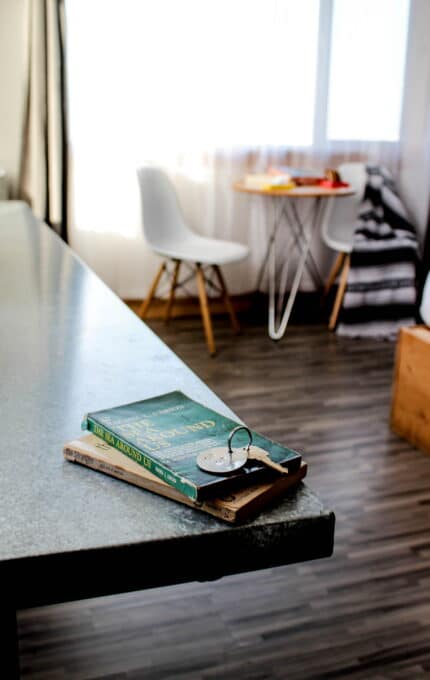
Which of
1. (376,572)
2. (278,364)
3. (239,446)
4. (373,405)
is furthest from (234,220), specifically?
(239,446)

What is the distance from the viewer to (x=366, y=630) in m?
1.51

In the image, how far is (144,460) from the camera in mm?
771

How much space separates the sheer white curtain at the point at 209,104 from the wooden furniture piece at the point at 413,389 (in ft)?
5.50

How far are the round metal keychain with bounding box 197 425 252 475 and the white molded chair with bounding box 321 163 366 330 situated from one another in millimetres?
3045

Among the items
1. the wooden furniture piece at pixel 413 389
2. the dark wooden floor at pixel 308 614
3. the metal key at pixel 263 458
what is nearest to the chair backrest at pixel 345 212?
the wooden furniture piece at pixel 413 389

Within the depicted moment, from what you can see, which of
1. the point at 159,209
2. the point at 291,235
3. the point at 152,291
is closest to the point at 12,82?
the point at 159,209

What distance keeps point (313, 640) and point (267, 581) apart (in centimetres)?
22

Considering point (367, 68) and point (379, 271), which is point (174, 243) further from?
point (367, 68)

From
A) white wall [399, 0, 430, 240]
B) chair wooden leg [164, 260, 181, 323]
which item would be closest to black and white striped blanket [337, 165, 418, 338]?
white wall [399, 0, 430, 240]

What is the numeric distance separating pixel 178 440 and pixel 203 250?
2.72 meters

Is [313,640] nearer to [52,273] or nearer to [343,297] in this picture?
[52,273]

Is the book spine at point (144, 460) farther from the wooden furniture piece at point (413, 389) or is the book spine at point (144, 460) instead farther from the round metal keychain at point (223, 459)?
the wooden furniture piece at point (413, 389)

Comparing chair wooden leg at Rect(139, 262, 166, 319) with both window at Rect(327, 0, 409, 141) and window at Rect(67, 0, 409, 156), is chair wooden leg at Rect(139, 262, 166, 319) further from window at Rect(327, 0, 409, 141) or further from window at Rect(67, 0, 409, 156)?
window at Rect(327, 0, 409, 141)

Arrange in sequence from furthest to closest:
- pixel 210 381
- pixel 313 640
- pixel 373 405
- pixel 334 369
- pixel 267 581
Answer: pixel 334 369
pixel 210 381
pixel 373 405
pixel 267 581
pixel 313 640
